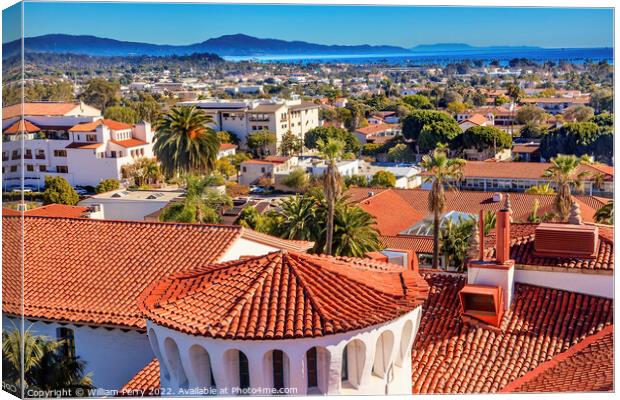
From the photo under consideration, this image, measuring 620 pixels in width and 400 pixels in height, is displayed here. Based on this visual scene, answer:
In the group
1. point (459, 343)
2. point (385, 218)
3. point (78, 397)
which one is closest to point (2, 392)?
point (78, 397)

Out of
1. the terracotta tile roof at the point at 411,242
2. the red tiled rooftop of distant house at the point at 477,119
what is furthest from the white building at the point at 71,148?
the red tiled rooftop of distant house at the point at 477,119

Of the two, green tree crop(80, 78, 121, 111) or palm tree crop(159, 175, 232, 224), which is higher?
green tree crop(80, 78, 121, 111)

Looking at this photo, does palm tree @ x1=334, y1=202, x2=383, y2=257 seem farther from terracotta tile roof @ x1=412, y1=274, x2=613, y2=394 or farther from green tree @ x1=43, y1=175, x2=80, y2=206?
terracotta tile roof @ x1=412, y1=274, x2=613, y2=394

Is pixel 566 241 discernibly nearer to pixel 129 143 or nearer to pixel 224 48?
pixel 224 48

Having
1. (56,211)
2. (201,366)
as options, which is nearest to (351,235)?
(56,211)

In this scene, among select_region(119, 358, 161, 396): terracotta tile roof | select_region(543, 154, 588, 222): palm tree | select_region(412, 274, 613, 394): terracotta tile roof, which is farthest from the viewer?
select_region(543, 154, 588, 222): palm tree

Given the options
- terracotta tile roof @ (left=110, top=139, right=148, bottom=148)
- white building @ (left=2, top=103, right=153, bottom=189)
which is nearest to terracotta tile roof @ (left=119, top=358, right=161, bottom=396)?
white building @ (left=2, top=103, right=153, bottom=189)
